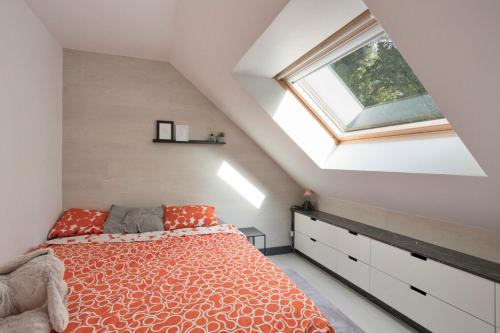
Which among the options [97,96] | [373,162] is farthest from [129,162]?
[373,162]

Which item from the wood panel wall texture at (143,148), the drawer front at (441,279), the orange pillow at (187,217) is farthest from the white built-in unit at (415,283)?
the orange pillow at (187,217)

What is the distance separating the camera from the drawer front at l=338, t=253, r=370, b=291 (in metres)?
2.68

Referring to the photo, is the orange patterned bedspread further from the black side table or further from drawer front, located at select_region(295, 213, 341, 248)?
drawer front, located at select_region(295, 213, 341, 248)

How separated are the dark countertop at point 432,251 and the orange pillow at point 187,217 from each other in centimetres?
140

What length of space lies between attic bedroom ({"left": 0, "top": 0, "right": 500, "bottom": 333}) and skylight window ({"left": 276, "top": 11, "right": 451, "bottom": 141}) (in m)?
0.02

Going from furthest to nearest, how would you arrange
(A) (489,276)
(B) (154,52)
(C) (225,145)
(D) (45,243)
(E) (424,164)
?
(C) (225,145) < (B) (154,52) < (D) (45,243) < (E) (424,164) < (A) (489,276)

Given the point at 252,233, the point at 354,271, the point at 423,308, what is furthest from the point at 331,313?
the point at 252,233

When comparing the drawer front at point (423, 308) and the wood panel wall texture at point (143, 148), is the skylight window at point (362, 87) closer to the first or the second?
the drawer front at point (423, 308)

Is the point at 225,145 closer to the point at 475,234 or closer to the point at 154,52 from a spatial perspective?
the point at 154,52

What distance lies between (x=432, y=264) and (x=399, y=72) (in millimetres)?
1394

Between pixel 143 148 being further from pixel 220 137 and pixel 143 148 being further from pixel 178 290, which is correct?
pixel 178 290

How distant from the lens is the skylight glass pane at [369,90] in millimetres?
1933

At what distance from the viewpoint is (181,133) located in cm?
356

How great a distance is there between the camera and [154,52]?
3273 mm
